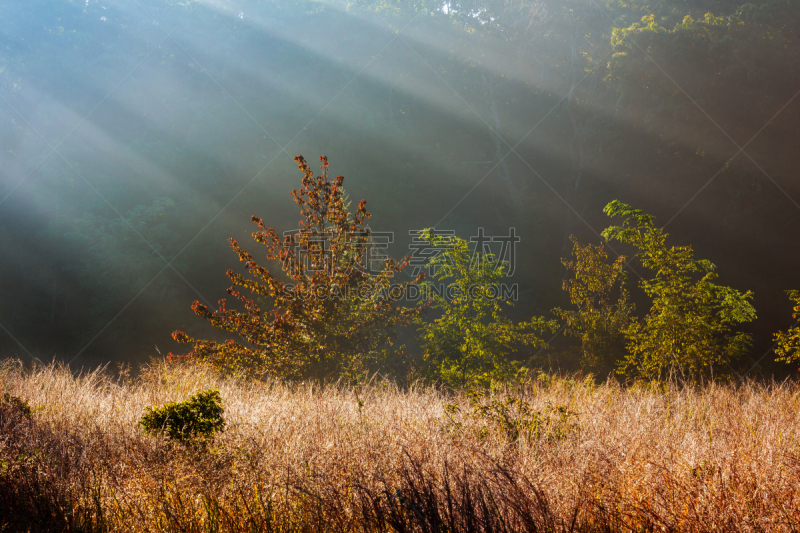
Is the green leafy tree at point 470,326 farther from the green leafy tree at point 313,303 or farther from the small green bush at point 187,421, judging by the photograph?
the small green bush at point 187,421

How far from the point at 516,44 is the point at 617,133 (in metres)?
6.25

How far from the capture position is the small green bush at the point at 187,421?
3135 millimetres

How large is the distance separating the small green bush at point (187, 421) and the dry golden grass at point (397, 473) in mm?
116

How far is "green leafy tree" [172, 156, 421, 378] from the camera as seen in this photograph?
5.75m

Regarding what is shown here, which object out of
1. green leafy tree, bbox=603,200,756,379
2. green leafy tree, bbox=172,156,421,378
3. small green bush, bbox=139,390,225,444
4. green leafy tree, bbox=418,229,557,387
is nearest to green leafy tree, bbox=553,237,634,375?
green leafy tree, bbox=603,200,756,379

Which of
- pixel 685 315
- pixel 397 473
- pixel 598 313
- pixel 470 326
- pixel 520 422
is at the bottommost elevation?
pixel 397 473

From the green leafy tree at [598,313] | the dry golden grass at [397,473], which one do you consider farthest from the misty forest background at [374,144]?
the dry golden grass at [397,473]

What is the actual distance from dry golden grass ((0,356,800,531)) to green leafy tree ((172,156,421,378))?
176cm

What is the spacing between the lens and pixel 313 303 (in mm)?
5770

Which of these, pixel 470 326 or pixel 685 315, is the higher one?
pixel 685 315

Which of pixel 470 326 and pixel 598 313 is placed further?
pixel 598 313

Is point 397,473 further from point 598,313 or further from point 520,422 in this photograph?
point 598,313

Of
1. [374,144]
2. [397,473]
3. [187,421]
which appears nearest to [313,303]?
[187,421]

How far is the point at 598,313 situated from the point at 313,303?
18.1 feet
